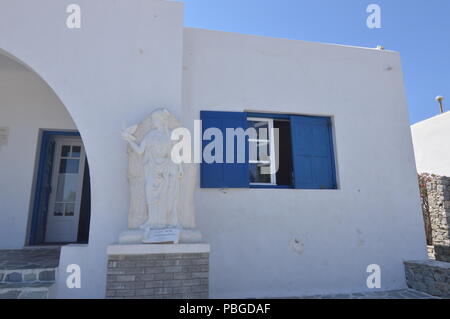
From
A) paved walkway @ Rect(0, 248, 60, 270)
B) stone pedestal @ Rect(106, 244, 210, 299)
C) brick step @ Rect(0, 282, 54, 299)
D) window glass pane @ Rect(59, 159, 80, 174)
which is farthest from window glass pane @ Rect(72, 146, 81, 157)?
stone pedestal @ Rect(106, 244, 210, 299)

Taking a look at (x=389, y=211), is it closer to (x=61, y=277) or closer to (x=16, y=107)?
(x=61, y=277)

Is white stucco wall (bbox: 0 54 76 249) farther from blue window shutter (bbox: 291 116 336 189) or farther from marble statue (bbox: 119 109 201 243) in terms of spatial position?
blue window shutter (bbox: 291 116 336 189)

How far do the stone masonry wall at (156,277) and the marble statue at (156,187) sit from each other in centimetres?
22

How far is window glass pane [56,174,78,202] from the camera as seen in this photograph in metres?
5.36

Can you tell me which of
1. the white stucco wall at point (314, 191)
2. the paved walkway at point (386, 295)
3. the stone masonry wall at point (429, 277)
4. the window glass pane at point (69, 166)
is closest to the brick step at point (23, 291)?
the white stucco wall at point (314, 191)

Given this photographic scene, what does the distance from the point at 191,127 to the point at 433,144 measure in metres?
8.95

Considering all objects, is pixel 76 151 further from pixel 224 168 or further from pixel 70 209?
pixel 224 168

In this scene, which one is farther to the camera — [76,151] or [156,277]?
[76,151]

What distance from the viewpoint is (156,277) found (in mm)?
3027

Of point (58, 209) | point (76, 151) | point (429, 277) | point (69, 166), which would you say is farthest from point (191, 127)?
point (429, 277)

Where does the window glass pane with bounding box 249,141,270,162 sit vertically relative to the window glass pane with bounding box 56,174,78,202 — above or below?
above

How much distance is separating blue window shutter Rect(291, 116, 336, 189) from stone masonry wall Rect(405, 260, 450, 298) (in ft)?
5.62

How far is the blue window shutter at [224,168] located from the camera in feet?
13.9

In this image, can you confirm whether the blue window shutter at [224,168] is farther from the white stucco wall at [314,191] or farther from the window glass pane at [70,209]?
the window glass pane at [70,209]
